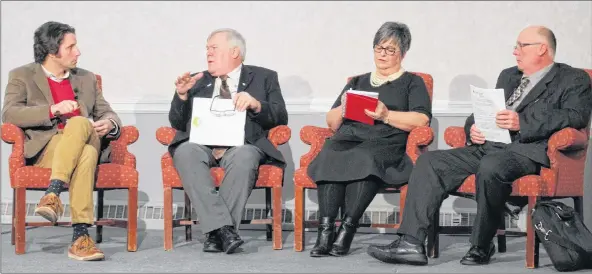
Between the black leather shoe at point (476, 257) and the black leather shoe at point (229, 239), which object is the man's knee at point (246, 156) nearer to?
the black leather shoe at point (229, 239)

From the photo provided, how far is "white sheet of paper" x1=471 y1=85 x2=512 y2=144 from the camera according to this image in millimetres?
4191

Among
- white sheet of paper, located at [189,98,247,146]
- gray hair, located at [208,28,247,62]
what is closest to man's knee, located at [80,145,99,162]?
white sheet of paper, located at [189,98,247,146]

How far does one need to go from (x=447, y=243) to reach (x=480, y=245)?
86 cm

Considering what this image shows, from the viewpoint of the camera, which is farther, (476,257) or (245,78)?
(245,78)

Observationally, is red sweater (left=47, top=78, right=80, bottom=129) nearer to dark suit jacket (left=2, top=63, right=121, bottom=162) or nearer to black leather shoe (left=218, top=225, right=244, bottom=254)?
dark suit jacket (left=2, top=63, right=121, bottom=162)

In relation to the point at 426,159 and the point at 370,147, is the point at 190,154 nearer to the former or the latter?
the point at 370,147

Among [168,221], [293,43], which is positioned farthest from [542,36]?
[168,221]

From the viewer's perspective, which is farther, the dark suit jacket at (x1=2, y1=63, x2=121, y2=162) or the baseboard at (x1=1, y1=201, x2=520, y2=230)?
the baseboard at (x1=1, y1=201, x2=520, y2=230)

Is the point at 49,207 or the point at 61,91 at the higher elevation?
the point at 61,91

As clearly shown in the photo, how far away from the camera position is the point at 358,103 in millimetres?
Result: 4391

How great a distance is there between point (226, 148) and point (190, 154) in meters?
0.25

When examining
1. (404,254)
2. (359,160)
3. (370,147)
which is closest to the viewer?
(404,254)

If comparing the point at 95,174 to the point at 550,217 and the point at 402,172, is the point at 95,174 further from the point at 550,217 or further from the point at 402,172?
the point at 550,217

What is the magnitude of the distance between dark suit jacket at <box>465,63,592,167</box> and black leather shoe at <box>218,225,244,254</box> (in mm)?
1284
